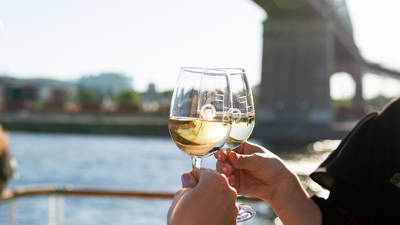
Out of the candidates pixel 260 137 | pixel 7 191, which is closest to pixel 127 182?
pixel 260 137

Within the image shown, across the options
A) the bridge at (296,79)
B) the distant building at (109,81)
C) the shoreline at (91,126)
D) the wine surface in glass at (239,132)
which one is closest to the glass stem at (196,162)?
the wine surface in glass at (239,132)

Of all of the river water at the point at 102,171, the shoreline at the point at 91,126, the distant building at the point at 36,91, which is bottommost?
the river water at the point at 102,171

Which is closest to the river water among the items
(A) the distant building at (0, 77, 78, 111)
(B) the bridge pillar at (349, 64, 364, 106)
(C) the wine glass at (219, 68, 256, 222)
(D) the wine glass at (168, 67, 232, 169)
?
(C) the wine glass at (219, 68, 256, 222)

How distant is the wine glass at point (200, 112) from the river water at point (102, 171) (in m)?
0.49

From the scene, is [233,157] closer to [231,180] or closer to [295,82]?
[231,180]

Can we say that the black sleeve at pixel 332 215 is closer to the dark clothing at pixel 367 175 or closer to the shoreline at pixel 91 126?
the dark clothing at pixel 367 175

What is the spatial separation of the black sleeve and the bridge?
23589mm

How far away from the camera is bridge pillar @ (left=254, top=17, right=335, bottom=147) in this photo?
24578mm

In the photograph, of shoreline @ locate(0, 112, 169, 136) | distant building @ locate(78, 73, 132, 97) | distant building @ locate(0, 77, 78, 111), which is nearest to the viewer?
shoreline @ locate(0, 112, 169, 136)

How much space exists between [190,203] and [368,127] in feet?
1.99

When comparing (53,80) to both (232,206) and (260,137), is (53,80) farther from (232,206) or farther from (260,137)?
(232,206)

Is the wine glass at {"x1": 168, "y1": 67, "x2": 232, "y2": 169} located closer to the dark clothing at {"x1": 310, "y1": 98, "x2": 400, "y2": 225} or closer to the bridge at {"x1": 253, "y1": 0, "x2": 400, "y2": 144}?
the dark clothing at {"x1": 310, "y1": 98, "x2": 400, "y2": 225}

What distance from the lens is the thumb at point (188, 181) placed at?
27.9 inches

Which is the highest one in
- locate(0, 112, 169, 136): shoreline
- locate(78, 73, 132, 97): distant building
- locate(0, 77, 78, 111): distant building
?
locate(78, 73, 132, 97): distant building
